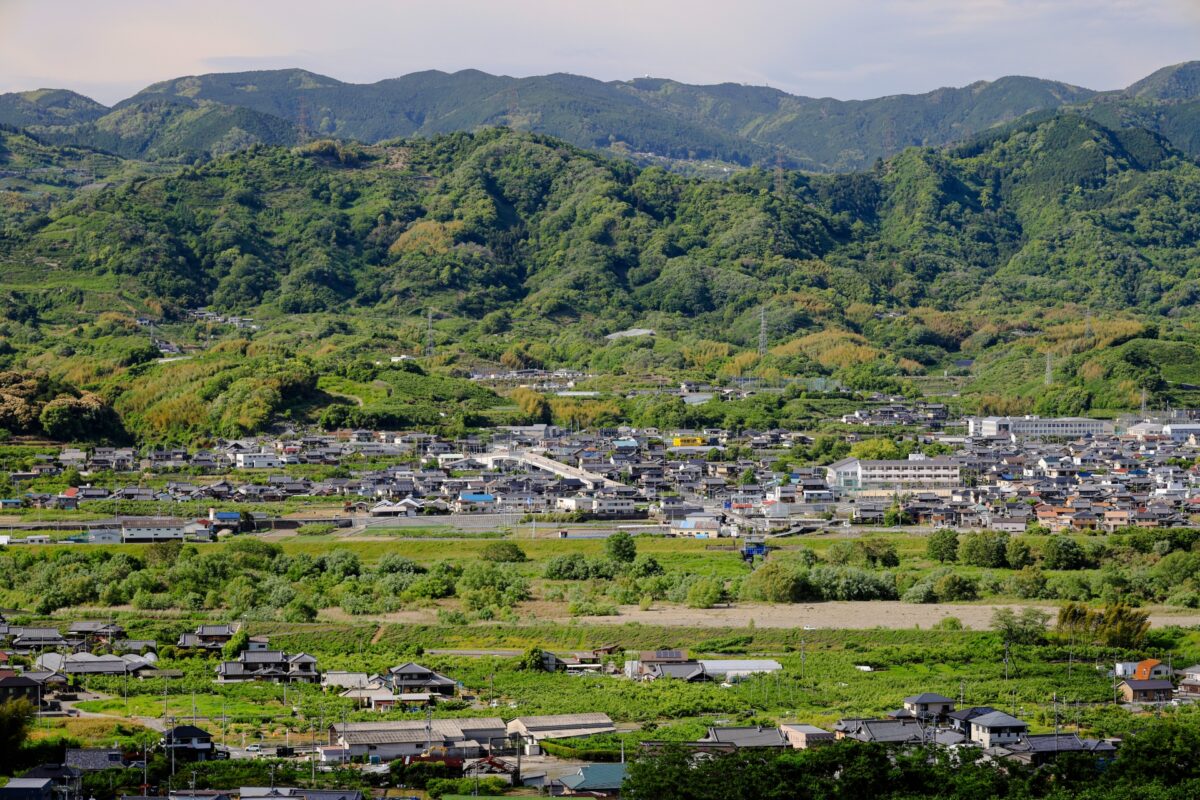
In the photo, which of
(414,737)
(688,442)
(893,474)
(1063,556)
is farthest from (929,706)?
(688,442)

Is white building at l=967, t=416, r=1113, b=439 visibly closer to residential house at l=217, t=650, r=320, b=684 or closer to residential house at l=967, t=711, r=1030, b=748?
residential house at l=217, t=650, r=320, b=684

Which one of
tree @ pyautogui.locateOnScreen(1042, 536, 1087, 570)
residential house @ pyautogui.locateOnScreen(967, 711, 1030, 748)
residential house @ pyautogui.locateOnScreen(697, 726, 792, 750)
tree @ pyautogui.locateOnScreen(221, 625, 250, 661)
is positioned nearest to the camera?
residential house @ pyautogui.locateOnScreen(697, 726, 792, 750)

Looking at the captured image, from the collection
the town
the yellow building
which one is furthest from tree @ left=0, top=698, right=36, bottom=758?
the yellow building

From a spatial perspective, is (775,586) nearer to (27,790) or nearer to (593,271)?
(27,790)

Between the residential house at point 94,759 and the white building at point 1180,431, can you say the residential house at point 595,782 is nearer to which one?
the residential house at point 94,759

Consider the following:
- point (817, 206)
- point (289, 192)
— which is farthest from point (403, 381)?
point (817, 206)

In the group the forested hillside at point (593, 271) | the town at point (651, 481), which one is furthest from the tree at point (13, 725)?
the forested hillside at point (593, 271)
